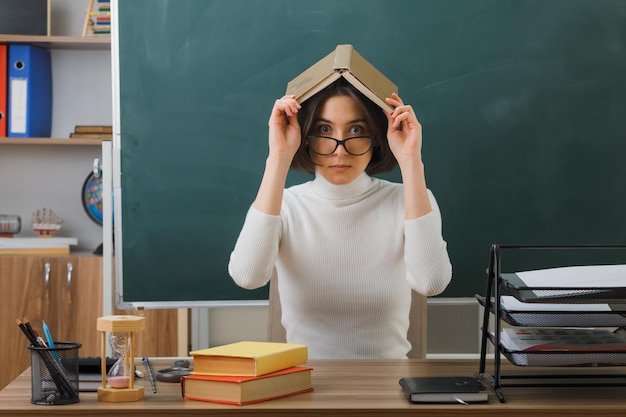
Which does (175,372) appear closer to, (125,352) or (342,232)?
(125,352)

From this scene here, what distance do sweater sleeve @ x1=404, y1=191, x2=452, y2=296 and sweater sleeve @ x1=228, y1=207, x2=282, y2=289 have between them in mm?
288

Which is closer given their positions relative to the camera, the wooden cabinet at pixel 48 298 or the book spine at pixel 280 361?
the book spine at pixel 280 361

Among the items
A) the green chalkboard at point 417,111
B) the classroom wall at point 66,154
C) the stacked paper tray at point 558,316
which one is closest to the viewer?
the stacked paper tray at point 558,316

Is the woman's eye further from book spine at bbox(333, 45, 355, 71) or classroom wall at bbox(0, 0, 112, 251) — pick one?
classroom wall at bbox(0, 0, 112, 251)

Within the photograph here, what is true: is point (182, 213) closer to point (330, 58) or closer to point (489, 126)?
point (330, 58)

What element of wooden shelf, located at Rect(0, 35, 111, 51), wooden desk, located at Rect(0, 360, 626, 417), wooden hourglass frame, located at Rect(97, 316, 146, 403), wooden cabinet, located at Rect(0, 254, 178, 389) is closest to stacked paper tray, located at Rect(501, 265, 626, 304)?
wooden desk, located at Rect(0, 360, 626, 417)

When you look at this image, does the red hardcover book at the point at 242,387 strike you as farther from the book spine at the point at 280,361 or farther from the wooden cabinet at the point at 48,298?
the wooden cabinet at the point at 48,298

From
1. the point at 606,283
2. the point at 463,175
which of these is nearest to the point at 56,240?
→ the point at 463,175

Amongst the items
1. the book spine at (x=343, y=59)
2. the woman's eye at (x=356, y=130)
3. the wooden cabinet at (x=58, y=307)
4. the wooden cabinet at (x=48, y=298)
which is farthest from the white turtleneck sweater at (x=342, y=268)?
the wooden cabinet at (x=48, y=298)

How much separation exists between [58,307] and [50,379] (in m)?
1.87

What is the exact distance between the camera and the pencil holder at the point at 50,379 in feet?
3.86

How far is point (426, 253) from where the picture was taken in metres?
1.75

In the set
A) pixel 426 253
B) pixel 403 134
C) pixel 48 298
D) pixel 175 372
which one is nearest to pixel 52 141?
pixel 48 298

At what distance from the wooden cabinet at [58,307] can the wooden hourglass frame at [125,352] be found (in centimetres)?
175
